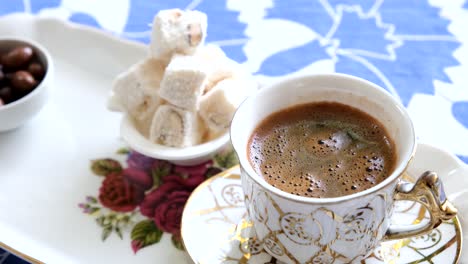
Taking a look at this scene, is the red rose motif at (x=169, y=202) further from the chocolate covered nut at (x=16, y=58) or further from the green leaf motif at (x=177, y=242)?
the chocolate covered nut at (x=16, y=58)

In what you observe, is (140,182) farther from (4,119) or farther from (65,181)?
(4,119)

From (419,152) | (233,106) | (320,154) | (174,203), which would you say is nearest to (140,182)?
(174,203)

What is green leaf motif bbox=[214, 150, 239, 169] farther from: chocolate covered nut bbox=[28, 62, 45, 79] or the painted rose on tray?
chocolate covered nut bbox=[28, 62, 45, 79]

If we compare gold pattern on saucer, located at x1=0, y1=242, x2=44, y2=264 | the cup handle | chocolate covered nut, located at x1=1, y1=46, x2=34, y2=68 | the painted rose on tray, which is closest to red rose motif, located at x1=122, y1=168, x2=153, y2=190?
the painted rose on tray

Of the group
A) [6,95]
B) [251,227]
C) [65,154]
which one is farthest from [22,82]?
[251,227]

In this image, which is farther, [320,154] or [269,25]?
[269,25]

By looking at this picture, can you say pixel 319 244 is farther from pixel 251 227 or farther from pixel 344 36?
pixel 344 36
